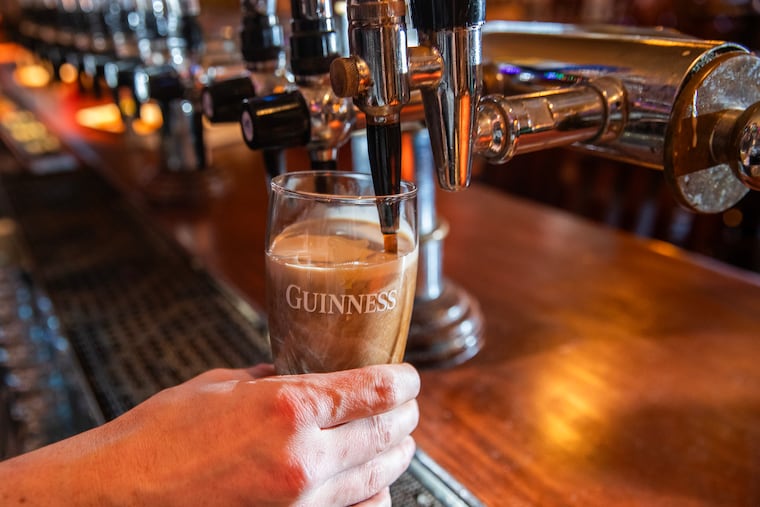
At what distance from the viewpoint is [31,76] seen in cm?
448

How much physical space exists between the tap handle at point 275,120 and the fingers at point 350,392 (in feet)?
0.77

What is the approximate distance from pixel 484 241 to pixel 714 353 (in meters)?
0.54

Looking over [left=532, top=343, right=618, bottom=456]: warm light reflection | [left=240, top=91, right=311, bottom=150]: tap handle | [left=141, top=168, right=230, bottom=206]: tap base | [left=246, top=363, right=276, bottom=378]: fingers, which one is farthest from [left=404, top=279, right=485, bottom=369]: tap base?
[left=141, top=168, right=230, bottom=206]: tap base

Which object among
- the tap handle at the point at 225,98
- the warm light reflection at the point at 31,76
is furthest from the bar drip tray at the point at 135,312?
the warm light reflection at the point at 31,76

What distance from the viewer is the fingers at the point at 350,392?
51 centimetres

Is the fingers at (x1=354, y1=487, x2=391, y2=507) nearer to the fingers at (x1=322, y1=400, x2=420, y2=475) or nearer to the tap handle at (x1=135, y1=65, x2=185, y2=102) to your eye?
the fingers at (x1=322, y1=400, x2=420, y2=475)

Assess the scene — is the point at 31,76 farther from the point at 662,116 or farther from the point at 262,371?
the point at 662,116

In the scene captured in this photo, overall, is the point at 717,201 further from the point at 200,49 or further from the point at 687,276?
the point at 200,49

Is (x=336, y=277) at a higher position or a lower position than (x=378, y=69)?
lower

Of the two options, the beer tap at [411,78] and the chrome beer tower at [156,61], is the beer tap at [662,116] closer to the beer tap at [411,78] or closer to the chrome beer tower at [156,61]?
the beer tap at [411,78]

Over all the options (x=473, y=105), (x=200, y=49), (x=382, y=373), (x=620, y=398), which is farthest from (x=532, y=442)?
(x=200, y=49)

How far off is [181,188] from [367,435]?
1256mm

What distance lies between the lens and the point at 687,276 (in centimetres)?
117

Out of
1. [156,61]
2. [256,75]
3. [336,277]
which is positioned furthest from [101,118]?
[336,277]
